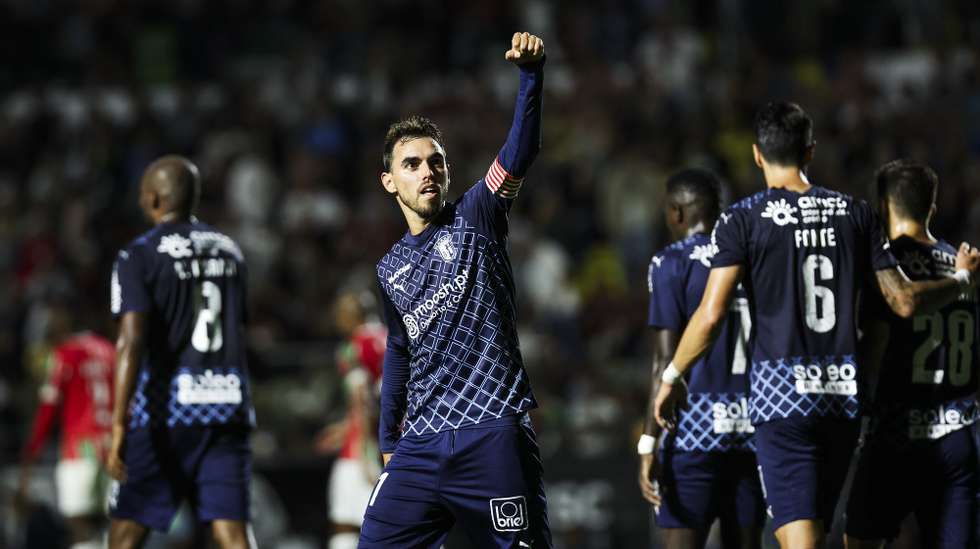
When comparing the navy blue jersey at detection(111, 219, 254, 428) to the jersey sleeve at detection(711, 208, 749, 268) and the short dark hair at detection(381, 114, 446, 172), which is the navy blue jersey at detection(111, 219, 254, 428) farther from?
the jersey sleeve at detection(711, 208, 749, 268)

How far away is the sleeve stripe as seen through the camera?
5.65 m

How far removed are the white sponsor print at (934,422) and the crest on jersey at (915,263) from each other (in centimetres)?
67

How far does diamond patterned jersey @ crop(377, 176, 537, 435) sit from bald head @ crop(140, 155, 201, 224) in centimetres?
275

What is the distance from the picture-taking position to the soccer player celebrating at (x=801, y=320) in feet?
20.0

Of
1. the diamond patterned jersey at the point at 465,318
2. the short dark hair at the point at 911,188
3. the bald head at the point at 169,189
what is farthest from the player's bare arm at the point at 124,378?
the short dark hair at the point at 911,188

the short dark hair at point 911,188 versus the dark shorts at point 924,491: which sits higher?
the short dark hair at point 911,188

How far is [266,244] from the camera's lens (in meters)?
16.2

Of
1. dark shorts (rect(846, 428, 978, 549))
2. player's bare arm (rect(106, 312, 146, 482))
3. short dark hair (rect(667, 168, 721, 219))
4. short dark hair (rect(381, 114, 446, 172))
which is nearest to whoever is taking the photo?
short dark hair (rect(381, 114, 446, 172))

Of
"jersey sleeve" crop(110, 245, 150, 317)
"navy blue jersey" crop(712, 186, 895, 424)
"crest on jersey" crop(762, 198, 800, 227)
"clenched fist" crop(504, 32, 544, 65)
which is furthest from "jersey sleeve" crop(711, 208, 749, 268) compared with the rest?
"jersey sleeve" crop(110, 245, 150, 317)

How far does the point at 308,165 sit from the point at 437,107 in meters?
1.95

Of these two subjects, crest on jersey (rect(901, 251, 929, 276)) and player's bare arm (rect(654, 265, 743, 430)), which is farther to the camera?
crest on jersey (rect(901, 251, 929, 276))

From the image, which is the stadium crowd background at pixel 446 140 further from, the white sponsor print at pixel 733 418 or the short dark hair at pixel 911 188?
the short dark hair at pixel 911 188

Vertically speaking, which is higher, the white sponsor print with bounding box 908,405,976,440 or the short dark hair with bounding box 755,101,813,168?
the short dark hair with bounding box 755,101,813,168

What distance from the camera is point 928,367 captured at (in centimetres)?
661
